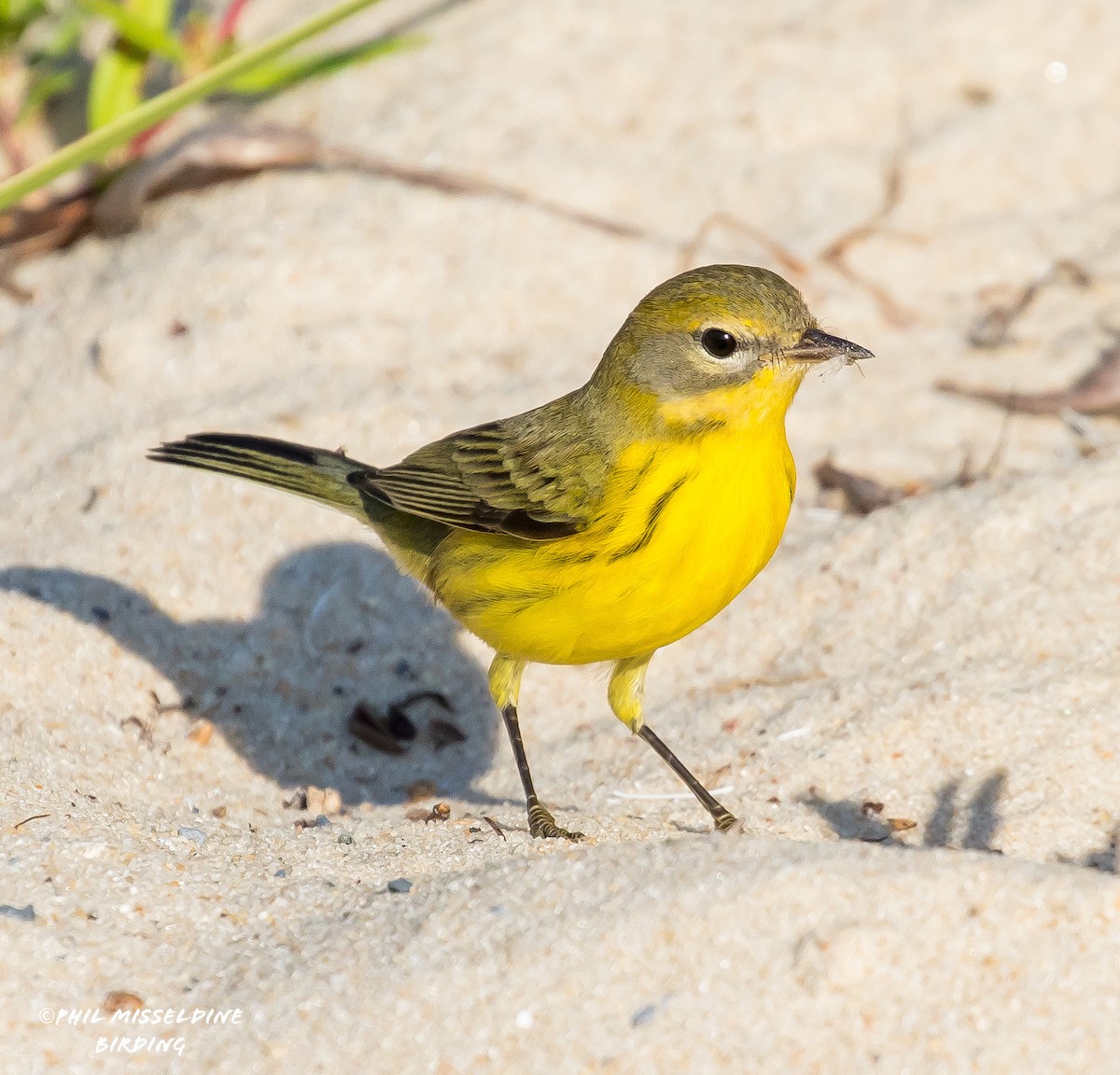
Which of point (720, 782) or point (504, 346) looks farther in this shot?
point (504, 346)

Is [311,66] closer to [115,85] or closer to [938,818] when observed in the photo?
[115,85]

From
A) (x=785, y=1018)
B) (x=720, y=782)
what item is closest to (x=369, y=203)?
(x=720, y=782)

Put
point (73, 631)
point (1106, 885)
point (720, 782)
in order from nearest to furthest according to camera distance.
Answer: point (1106, 885), point (720, 782), point (73, 631)

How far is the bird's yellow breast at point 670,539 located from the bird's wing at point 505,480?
0.10 metres

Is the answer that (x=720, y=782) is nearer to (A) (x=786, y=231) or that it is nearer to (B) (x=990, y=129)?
(A) (x=786, y=231)

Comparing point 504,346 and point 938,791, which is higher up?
point 504,346

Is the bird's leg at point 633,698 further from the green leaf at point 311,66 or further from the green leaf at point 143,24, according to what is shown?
the green leaf at point 143,24

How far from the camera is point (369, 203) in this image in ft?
22.4

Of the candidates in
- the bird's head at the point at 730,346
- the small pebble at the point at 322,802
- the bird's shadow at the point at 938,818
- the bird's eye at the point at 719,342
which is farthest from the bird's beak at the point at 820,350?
the small pebble at the point at 322,802

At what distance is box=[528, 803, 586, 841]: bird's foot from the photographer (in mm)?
3961

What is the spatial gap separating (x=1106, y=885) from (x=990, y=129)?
527cm

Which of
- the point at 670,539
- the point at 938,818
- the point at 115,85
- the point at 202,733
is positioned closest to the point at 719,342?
the point at 670,539

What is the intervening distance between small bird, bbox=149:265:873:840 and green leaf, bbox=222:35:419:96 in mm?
2985

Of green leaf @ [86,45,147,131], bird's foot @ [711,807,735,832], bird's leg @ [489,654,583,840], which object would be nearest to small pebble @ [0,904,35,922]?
bird's leg @ [489,654,583,840]
